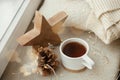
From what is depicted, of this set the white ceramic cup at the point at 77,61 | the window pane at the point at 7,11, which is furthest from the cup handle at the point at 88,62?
the window pane at the point at 7,11

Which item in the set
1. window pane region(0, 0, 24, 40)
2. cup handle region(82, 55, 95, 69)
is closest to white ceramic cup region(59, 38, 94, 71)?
cup handle region(82, 55, 95, 69)

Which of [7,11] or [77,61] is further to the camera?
[7,11]

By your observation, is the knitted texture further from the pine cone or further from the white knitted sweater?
the pine cone

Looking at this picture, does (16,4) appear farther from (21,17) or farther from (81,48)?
(81,48)

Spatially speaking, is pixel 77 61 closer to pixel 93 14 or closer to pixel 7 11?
pixel 93 14

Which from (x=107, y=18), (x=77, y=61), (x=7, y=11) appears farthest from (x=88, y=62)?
(x=7, y=11)

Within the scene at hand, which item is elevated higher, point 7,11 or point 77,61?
point 7,11

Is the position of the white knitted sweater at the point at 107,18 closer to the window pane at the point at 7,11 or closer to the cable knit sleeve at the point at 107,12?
the cable knit sleeve at the point at 107,12
